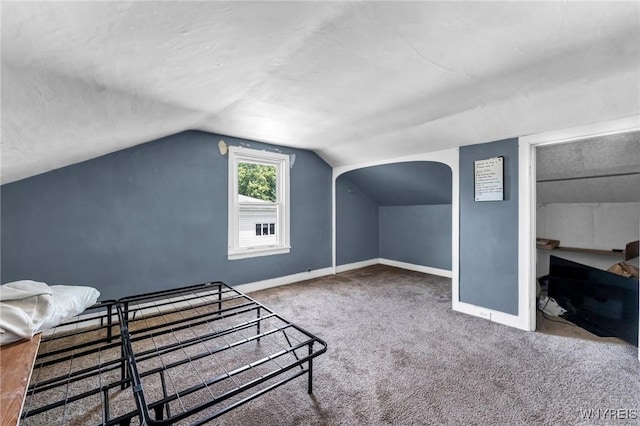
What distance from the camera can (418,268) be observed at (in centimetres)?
480

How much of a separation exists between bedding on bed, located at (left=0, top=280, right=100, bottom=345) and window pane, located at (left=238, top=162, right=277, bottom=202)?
104 inches

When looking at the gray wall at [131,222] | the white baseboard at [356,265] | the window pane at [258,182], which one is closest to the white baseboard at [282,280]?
the gray wall at [131,222]

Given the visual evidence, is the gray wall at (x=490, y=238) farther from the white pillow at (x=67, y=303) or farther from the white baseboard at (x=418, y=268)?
the white pillow at (x=67, y=303)

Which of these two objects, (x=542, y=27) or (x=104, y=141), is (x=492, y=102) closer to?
(x=542, y=27)

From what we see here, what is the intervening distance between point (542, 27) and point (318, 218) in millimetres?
3461

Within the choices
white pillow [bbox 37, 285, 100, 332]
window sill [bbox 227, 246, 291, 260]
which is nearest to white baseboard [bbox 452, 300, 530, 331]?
window sill [bbox 227, 246, 291, 260]

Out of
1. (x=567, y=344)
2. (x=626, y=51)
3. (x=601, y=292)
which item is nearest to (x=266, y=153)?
(x=626, y=51)

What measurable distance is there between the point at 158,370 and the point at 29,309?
589 mm

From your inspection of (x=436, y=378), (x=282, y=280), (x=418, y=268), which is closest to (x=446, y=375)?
(x=436, y=378)

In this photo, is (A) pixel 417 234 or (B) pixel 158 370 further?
(A) pixel 417 234

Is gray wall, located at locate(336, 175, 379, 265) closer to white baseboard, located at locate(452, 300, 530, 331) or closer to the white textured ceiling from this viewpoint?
white baseboard, located at locate(452, 300, 530, 331)

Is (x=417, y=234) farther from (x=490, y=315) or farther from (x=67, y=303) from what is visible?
(x=67, y=303)

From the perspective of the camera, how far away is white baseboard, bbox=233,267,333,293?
3619 mm

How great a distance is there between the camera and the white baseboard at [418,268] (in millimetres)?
4430
